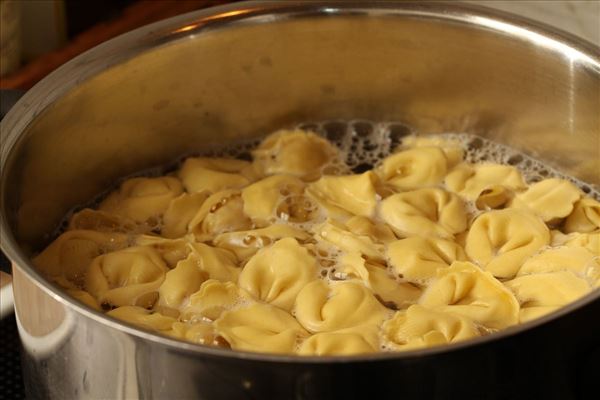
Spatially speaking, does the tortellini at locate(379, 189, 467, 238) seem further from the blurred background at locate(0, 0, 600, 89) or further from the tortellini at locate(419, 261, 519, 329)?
the blurred background at locate(0, 0, 600, 89)

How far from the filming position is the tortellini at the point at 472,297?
841 mm

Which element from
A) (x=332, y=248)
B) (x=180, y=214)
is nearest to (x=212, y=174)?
(x=180, y=214)

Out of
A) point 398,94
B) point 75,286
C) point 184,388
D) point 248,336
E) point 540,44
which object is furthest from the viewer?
point 398,94

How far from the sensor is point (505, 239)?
99 centimetres

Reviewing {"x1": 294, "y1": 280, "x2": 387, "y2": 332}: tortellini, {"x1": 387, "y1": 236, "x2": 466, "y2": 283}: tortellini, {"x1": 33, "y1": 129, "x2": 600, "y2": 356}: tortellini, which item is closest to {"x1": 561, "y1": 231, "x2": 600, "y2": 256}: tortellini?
{"x1": 33, "y1": 129, "x2": 600, "y2": 356}: tortellini

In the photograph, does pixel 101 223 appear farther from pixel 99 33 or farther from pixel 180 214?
pixel 99 33

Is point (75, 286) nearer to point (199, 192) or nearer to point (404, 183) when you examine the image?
point (199, 192)

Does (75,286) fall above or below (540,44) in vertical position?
below

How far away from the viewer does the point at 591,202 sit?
3.36ft

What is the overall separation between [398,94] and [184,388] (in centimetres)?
57

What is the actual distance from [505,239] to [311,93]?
11.1 inches

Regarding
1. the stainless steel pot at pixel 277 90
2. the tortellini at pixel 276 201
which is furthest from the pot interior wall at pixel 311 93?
the tortellini at pixel 276 201

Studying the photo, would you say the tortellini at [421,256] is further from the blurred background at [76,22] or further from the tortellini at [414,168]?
the blurred background at [76,22]

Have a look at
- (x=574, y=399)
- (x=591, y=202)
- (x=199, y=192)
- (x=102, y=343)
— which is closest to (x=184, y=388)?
(x=102, y=343)
